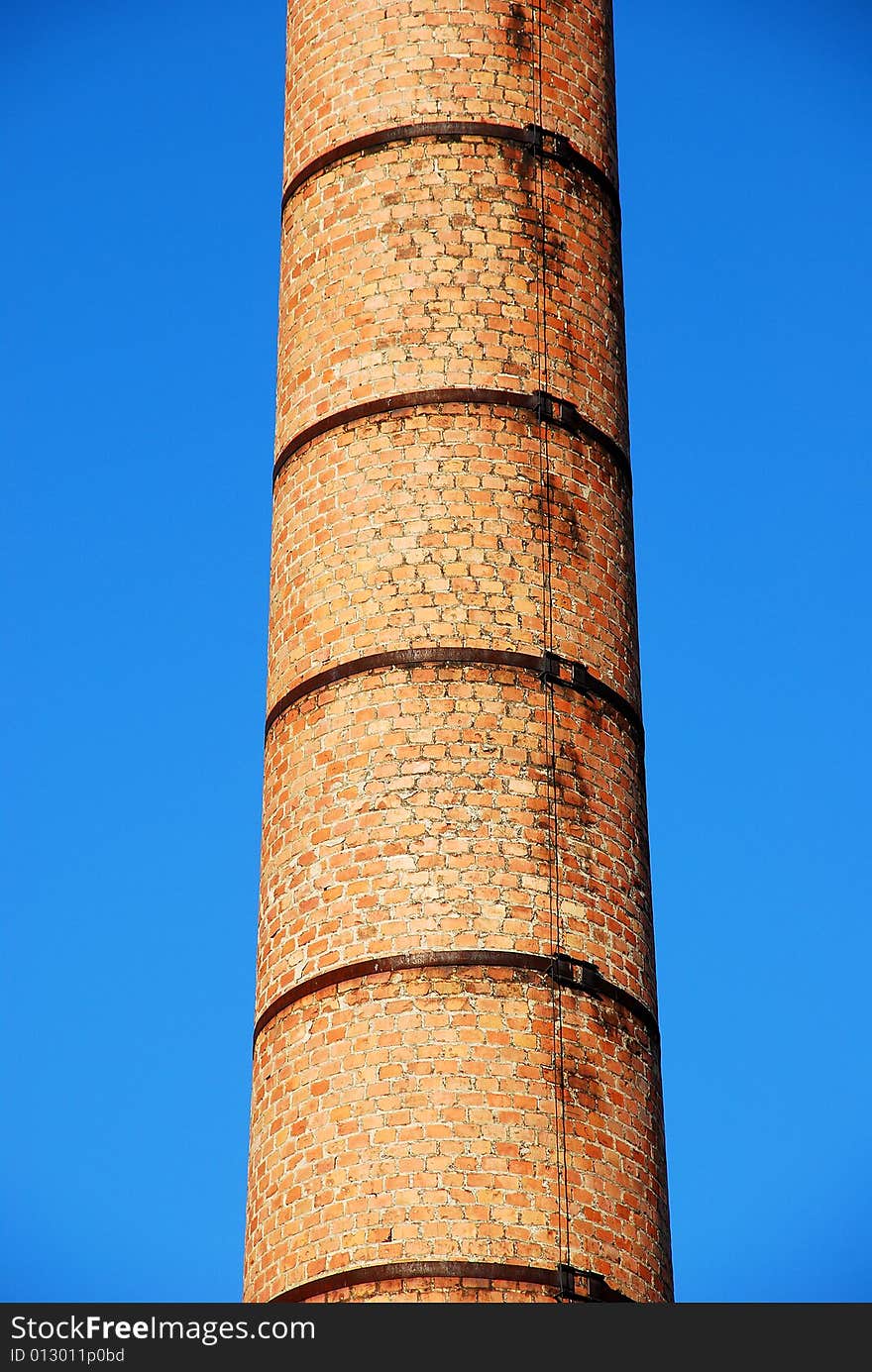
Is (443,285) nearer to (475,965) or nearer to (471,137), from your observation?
(471,137)

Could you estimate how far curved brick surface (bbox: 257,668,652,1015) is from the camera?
12414 mm

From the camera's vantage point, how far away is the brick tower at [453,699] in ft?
39.3

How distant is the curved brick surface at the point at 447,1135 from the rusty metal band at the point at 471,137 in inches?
180

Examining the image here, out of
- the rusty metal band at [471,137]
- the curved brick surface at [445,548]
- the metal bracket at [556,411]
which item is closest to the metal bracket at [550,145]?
the rusty metal band at [471,137]

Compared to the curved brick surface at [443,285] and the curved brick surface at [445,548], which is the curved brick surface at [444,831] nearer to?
the curved brick surface at [445,548]

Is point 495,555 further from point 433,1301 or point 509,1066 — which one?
point 433,1301

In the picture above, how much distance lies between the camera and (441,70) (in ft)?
46.8

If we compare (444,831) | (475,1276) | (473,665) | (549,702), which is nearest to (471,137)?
(473,665)

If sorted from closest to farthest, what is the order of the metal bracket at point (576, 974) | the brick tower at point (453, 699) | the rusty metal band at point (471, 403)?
the brick tower at point (453, 699)
the metal bracket at point (576, 974)
the rusty metal band at point (471, 403)

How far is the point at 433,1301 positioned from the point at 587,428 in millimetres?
4652

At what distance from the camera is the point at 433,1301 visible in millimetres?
11516

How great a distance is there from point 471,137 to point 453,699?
3.20 meters
